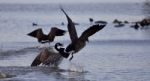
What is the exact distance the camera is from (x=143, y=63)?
20391 millimetres

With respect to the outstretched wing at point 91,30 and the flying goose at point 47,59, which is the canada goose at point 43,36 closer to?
the flying goose at point 47,59

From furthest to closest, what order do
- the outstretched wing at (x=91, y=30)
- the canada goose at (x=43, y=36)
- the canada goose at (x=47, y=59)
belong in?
the canada goose at (x=43, y=36) < the canada goose at (x=47, y=59) < the outstretched wing at (x=91, y=30)

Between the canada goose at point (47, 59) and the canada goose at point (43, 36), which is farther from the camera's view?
the canada goose at point (43, 36)

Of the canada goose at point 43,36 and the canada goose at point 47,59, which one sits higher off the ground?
the canada goose at point 43,36

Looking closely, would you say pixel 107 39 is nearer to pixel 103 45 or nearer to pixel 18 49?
pixel 103 45

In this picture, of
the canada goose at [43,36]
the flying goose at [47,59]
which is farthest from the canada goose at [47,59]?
the canada goose at [43,36]

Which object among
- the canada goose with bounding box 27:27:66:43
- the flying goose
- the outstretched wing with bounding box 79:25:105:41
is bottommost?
the flying goose

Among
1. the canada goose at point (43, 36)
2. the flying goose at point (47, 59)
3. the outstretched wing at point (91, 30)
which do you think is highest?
the outstretched wing at point (91, 30)

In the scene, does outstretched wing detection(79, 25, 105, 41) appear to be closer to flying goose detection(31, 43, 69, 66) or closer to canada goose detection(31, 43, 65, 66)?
flying goose detection(31, 43, 69, 66)

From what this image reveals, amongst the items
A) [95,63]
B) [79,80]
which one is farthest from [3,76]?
[95,63]

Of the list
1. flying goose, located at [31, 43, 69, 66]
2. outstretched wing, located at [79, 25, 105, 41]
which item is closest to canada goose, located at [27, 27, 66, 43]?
flying goose, located at [31, 43, 69, 66]

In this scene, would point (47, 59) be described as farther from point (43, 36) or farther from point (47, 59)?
point (43, 36)

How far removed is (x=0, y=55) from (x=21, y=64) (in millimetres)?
2704

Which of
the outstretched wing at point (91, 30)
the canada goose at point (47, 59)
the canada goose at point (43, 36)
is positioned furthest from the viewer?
the canada goose at point (43, 36)
